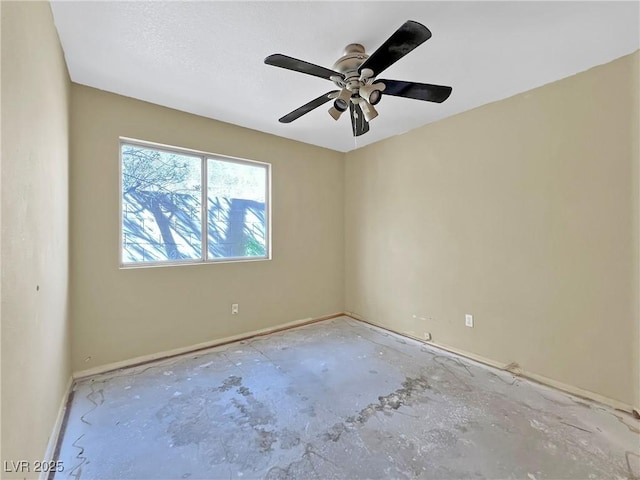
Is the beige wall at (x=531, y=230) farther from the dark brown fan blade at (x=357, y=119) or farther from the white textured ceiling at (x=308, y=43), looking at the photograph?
the dark brown fan blade at (x=357, y=119)

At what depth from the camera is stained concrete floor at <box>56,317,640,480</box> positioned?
4.80 ft

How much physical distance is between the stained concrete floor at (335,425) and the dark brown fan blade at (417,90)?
211 centimetres

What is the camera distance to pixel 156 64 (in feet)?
6.81

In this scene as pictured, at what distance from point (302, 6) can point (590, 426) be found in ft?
10.0

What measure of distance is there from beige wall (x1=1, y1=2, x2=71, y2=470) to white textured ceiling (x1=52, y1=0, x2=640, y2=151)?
0.33 metres

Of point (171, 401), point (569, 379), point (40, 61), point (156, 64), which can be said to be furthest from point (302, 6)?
point (569, 379)

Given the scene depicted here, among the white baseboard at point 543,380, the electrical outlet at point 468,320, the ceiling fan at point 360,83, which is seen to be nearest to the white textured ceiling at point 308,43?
the ceiling fan at point 360,83

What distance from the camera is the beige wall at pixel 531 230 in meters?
1.97

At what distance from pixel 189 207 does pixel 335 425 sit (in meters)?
2.44

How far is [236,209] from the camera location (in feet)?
11.0

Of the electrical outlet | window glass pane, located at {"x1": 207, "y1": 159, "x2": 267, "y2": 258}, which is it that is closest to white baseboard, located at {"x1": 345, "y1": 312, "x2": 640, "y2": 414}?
the electrical outlet

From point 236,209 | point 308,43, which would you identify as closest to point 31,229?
point 308,43

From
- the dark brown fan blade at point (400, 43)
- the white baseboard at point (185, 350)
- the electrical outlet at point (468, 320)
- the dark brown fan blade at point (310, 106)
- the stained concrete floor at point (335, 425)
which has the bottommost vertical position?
the stained concrete floor at point (335, 425)

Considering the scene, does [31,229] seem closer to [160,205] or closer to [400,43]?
[160,205]
